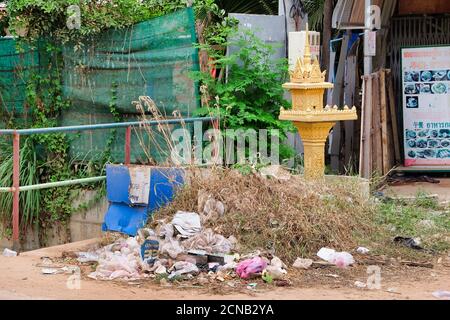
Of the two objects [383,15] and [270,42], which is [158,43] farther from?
[383,15]

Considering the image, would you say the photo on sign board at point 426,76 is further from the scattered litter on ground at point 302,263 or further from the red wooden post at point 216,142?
the scattered litter on ground at point 302,263

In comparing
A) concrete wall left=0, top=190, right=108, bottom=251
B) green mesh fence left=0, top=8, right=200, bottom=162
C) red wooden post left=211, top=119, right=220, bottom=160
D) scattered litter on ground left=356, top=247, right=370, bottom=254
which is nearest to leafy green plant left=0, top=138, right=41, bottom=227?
concrete wall left=0, top=190, right=108, bottom=251

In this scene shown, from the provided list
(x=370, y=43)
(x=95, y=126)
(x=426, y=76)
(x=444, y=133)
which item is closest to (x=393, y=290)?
(x=95, y=126)

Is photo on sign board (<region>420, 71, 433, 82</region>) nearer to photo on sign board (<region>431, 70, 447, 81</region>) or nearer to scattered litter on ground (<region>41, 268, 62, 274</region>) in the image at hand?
photo on sign board (<region>431, 70, 447, 81</region>)

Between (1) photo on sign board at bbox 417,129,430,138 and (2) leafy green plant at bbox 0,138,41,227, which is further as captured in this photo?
(1) photo on sign board at bbox 417,129,430,138

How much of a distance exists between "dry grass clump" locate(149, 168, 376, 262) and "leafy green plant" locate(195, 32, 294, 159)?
6.35 ft

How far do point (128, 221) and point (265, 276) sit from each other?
210cm

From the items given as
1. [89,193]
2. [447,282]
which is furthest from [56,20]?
[447,282]

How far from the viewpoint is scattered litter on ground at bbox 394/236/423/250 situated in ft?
26.9

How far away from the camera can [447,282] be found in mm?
7297

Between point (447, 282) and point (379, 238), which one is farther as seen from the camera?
point (379, 238)

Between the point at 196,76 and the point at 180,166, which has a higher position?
the point at 196,76

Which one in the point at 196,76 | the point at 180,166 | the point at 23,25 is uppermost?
the point at 23,25

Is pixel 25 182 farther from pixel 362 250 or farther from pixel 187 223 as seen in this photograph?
pixel 362 250
